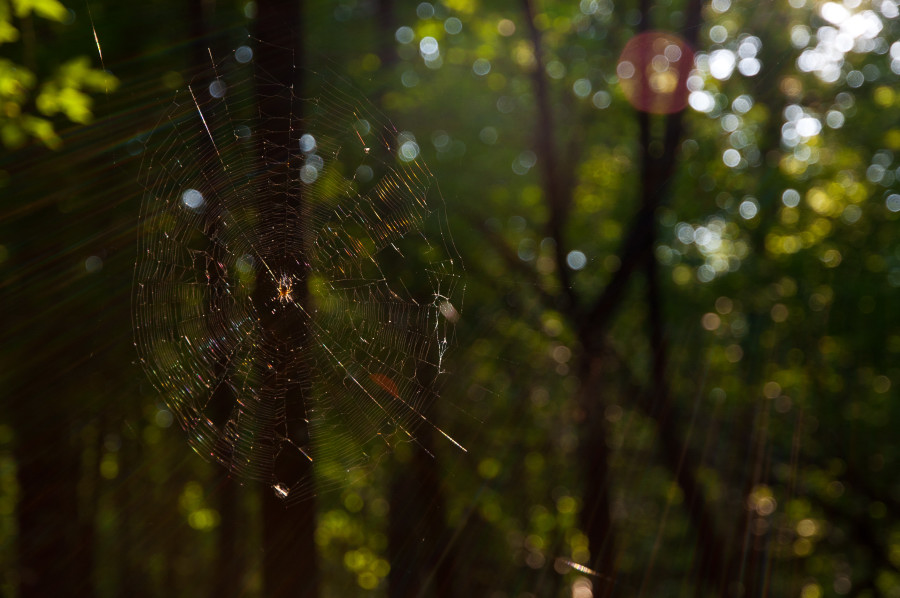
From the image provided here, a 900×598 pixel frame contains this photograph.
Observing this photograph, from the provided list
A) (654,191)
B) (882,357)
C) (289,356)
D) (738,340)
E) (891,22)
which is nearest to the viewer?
(289,356)

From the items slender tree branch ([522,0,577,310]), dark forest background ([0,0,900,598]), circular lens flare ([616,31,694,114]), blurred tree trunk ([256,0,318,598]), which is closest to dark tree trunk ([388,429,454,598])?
dark forest background ([0,0,900,598])

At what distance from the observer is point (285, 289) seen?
452 cm

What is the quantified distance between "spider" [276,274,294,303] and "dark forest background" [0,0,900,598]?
56.3 inches

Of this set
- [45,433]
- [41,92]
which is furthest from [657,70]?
[45,433]

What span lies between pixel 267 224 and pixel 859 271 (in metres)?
8.73

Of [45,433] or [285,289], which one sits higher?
[285,289]

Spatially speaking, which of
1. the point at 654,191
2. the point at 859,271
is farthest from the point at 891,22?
the point at 654,191

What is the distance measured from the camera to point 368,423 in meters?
4.32

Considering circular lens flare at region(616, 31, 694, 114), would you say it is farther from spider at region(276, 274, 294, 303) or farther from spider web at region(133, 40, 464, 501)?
spider at region(276, 274, 294, 303)

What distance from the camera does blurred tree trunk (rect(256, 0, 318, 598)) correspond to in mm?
4352

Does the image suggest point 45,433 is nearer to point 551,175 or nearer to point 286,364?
point 286,364

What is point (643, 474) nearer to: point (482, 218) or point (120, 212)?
point (482, 218)

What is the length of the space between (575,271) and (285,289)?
5.56 meters

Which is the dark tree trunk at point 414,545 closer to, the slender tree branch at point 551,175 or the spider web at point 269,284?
the slender tree branch at point 551,175
